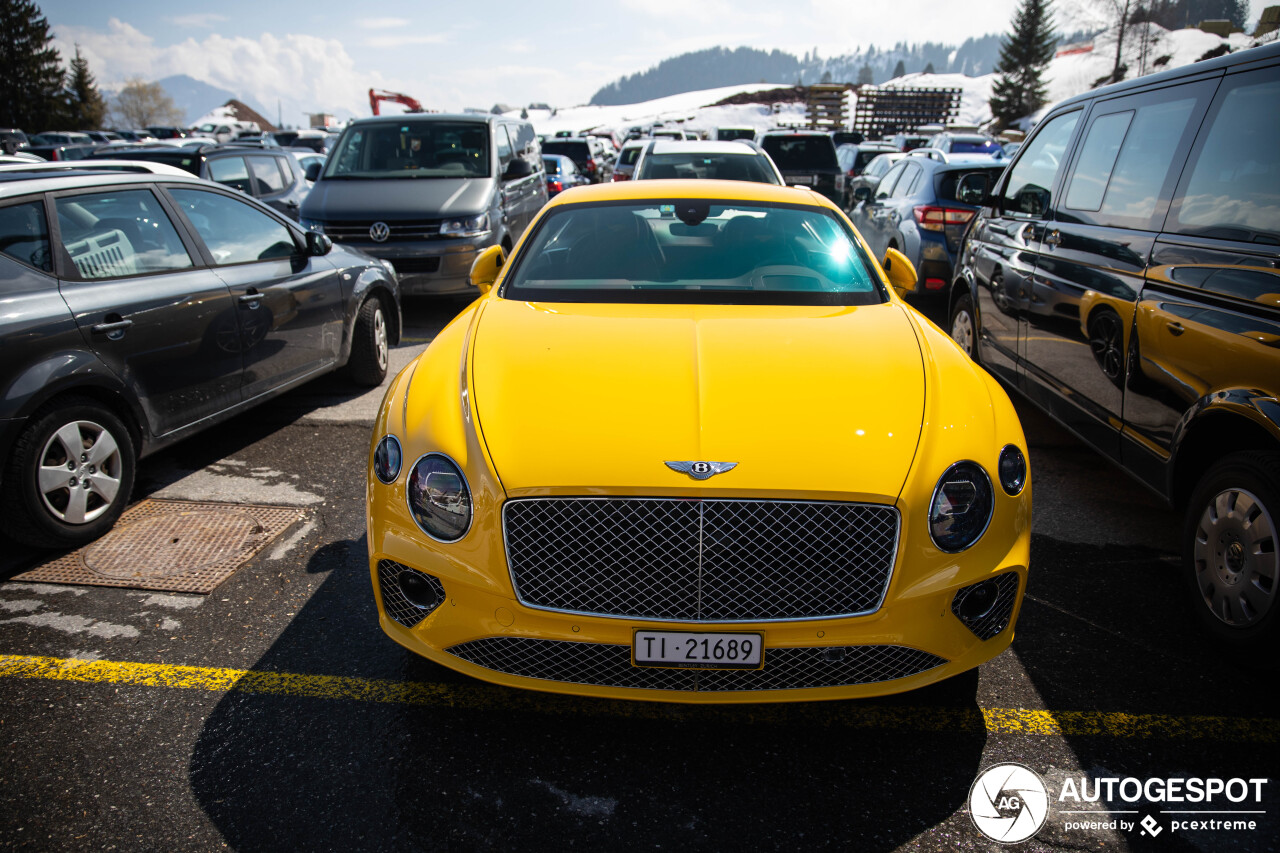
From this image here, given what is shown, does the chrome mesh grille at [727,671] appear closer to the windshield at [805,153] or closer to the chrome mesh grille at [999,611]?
the chrome mesh grille at [999,611]

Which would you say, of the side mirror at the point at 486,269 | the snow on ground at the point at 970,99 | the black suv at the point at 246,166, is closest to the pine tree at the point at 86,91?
the snow on ground at the point at 970,99

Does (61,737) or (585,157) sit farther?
(585,157)

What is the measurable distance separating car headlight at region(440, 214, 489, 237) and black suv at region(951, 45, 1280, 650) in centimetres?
556

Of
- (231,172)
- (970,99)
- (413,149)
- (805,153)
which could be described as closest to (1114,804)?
(413,149)

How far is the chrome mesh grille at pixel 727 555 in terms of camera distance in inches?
86.0

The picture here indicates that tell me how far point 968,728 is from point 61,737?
2.85 metres

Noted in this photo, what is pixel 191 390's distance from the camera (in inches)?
171

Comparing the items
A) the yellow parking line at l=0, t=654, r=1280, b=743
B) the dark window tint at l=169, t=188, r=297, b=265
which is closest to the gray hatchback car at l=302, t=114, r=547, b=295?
the dark window tint at l=169, t=188, r=297, b=265

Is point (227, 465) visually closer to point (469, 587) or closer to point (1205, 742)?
point (469, 587)

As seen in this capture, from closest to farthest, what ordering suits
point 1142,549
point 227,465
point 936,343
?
point 936,343
point 1142,549
point 227,465

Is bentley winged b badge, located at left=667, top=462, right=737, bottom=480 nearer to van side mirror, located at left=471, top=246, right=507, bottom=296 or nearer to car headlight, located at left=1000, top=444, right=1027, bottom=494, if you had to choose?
car headlight, located at left=1000, top=444, right=1027, bottom=494

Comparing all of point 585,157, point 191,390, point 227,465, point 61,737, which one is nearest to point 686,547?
point 61,737

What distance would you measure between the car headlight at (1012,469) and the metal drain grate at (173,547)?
10.2ft

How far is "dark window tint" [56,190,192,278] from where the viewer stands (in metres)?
3.88
